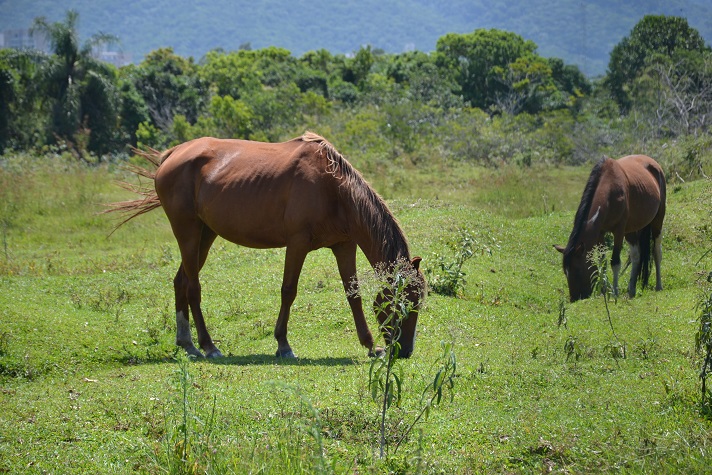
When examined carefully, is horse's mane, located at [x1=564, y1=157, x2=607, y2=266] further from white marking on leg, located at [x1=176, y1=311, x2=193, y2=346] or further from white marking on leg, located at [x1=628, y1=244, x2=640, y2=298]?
white marking on leg, located at [x1=176, y1=311, x2=193, y2=346]

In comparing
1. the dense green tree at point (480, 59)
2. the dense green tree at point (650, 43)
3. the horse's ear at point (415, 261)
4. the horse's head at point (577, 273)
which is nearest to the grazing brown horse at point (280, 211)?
the horse's ear at point (415, 261)

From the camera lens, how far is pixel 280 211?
357 inches

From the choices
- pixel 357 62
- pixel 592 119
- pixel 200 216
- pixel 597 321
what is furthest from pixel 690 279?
pixel 357 62

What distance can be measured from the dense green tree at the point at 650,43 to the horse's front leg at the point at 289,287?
126 feet

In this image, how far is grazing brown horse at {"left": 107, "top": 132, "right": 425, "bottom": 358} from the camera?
8586 mm

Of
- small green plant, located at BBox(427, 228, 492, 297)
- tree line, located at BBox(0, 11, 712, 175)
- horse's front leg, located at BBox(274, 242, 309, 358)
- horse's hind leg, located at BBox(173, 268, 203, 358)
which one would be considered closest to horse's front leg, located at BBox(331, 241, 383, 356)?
horse's front leg, located at BBox(274, 242, 309, 358)

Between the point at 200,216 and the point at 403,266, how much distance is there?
10.0 ft

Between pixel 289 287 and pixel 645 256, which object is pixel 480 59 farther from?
pixel 289 287

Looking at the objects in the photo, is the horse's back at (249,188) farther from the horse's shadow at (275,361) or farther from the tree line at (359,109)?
the tree line at (359,109)

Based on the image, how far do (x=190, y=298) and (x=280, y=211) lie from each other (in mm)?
1552

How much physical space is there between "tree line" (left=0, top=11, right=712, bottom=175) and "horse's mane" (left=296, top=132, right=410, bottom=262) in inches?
572

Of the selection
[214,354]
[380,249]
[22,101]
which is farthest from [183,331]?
[22,101]

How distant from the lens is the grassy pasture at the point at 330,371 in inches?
226

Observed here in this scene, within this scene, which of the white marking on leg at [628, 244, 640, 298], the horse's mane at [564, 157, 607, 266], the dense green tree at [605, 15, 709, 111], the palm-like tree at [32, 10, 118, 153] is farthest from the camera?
the dense green tree at [605, 15, 709, 111]
